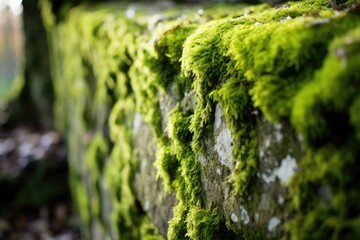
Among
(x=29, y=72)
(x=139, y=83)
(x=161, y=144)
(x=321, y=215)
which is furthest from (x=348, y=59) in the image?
(x=29, y=72)

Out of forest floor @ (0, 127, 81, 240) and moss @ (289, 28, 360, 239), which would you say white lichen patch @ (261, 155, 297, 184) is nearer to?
moss @ (289, 28, 360, 239)

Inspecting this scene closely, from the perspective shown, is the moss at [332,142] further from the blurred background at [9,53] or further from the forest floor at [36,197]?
the blurred background at [9,53]

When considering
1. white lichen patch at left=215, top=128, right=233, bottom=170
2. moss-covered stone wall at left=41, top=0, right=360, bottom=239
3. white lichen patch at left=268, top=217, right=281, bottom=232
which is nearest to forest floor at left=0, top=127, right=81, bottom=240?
moss-covered stone wall at left=41, top=0, right=360, bottom=239

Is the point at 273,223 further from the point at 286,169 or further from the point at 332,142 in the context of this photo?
the point at 332,142

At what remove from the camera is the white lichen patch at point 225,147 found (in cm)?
155

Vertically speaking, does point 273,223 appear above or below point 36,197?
above

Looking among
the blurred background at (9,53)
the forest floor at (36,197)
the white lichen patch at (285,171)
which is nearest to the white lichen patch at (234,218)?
the white lichen patch at (285,171)

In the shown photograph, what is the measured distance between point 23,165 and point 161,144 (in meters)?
6.70

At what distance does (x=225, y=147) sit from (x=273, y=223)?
15.4 inches

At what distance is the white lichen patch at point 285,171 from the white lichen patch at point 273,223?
13 cm

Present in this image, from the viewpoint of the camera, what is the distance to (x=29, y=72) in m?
12.1

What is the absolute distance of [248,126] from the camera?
142 centimetres

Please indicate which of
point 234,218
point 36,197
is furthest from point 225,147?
point 36,197

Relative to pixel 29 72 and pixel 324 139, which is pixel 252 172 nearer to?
pixel 324 139
